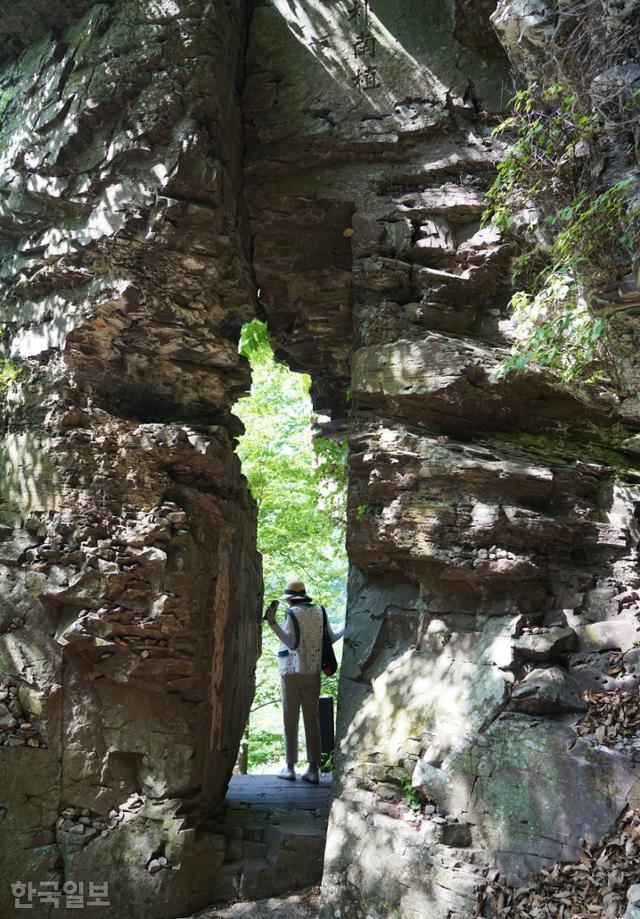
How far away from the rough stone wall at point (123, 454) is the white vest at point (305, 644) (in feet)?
1.76

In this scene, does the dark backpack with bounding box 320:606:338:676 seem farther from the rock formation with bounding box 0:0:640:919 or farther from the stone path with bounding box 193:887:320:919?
the stone path with bounding box 193:887:320:919

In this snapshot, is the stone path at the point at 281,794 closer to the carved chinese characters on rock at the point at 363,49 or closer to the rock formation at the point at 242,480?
the rock formation at the point at 242,480

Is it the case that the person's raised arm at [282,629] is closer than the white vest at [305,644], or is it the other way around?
the person's raised arm at [282,629]

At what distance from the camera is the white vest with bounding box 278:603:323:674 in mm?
7641

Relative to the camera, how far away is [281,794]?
784 centimetres

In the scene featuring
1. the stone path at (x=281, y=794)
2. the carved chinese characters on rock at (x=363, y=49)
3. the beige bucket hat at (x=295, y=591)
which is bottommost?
the stone path at (x=281, y=794)

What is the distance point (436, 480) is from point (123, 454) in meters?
2.91

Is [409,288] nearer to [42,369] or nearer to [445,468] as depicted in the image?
[445,468]

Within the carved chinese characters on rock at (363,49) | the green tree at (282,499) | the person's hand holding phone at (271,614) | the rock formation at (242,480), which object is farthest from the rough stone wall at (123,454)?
the green tree at (282,499)

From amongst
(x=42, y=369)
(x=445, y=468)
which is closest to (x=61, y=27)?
(x=42, y=369)

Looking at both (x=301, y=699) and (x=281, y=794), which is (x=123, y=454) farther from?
(x=281, y=794)

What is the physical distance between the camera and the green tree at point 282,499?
13.4m

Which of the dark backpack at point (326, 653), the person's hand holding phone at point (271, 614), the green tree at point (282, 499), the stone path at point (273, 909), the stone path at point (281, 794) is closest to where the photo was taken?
the stone path at point (273, 909)

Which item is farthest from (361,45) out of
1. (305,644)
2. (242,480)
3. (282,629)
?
(305,644)
